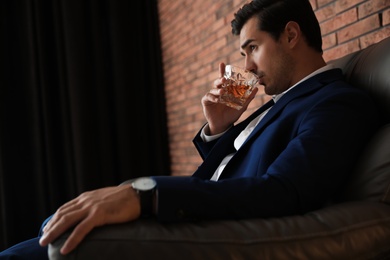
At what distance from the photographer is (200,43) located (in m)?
3.07

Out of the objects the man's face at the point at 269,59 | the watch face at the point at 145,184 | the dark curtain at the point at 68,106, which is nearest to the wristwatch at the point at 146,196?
the watch face at the point at 145,184

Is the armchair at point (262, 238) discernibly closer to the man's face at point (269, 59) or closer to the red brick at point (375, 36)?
the man's face at point (269, 59)

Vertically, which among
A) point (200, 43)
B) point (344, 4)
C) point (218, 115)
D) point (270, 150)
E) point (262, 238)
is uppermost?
point (200, 43)

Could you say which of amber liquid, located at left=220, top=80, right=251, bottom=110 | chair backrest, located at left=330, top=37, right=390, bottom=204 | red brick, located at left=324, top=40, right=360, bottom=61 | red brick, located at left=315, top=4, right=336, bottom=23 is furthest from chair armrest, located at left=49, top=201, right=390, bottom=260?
→ red brick, located at left=315, top=4, right=336, bottom=23

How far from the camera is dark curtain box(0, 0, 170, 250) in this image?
124 inches

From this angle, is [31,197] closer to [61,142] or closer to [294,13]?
[61,142]

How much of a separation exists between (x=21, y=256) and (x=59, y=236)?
54cm

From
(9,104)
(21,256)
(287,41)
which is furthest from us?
(9,104)

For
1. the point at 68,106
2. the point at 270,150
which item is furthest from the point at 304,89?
the point at 68,106

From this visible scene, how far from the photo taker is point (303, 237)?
65 cm

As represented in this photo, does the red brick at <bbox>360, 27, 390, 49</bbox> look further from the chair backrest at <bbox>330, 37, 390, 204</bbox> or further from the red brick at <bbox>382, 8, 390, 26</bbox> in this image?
the chair backrest at <bbox>330, 37, 390, 204</bbox>

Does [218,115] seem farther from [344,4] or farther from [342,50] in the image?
[344,4]

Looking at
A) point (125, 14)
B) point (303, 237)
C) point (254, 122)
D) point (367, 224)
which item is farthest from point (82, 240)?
point (125, 14)

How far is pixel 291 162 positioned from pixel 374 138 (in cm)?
26
